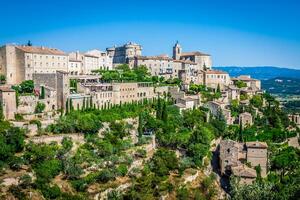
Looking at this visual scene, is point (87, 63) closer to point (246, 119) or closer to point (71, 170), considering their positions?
point (246, 119)

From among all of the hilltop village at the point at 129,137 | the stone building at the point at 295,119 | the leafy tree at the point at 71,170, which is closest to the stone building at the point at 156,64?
the hilltop village at the point at 129,137

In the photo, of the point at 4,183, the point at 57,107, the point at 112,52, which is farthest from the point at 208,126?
the point at 112,52

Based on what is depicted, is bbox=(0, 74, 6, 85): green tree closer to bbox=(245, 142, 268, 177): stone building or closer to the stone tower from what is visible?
bbox=(245, 142, 268, 177): stone building

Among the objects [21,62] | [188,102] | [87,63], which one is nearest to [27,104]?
[21,62]

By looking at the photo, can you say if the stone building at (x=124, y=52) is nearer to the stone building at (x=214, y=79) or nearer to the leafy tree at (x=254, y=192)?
the stone building at (x=214, y=79)

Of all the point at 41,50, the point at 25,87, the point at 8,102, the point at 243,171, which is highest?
the point at 41,50
